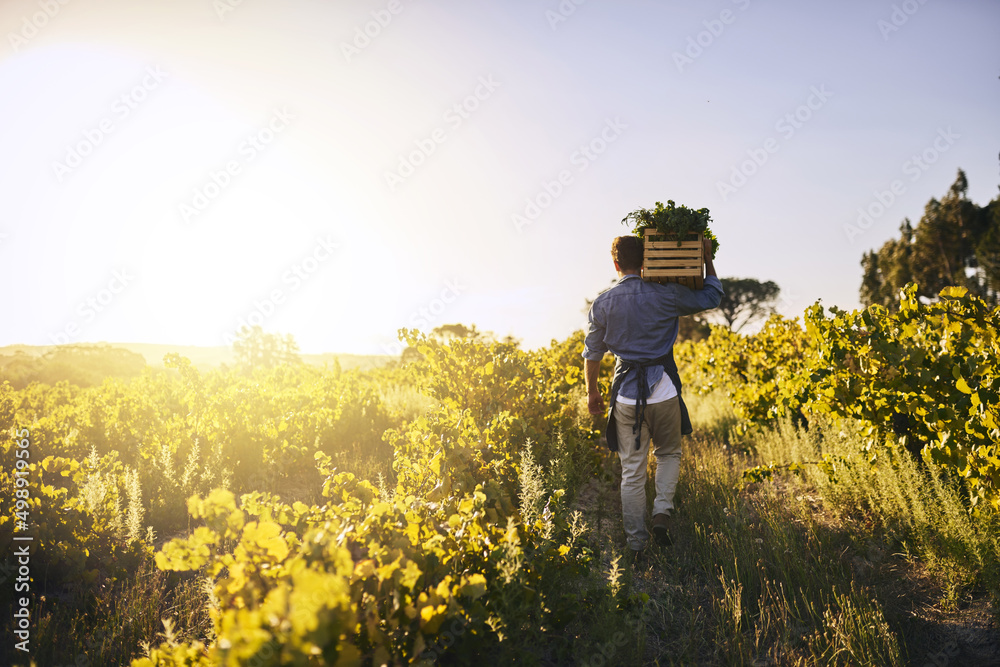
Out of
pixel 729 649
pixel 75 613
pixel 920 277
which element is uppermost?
pixel 920 277

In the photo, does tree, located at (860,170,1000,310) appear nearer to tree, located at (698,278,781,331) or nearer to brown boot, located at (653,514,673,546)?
tree, located at (698,278,781,331)

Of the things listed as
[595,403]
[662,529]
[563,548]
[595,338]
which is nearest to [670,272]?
[595,338]

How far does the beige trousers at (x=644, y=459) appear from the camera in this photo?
319cm

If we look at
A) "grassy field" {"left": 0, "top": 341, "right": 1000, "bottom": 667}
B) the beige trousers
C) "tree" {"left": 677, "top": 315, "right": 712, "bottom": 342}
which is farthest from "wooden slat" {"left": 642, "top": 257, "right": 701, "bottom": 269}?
"tree" {"left": 677, "top": 315, "right": 712, "bottom": 342}

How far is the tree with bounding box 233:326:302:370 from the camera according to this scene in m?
28.2

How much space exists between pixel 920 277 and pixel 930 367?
34767mm

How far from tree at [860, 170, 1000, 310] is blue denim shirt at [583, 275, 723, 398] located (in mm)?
28841

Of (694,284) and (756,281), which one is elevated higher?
(756,281)

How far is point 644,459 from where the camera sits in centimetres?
323

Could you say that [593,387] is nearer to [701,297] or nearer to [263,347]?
[701,297]

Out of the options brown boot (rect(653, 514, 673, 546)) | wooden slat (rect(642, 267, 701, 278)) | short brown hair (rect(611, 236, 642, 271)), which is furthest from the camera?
short brown hair (rect(611, 236, 642, 271))

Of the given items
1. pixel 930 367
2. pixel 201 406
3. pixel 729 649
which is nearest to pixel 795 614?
pixel 729 649

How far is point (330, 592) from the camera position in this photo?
114cm

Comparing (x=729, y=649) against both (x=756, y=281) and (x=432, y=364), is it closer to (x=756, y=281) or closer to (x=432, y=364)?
(x=432, y=364)
